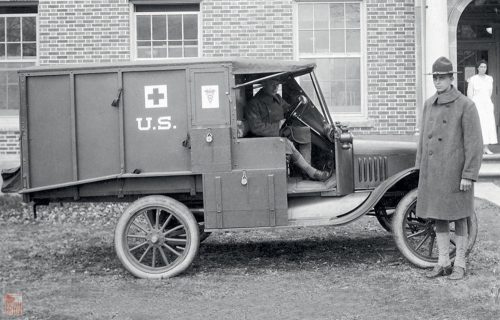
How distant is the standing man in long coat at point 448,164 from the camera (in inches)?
245

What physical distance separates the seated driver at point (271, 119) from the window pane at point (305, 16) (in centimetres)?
559

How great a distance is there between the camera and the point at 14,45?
1252 centimetres

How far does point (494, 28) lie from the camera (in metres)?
15.6

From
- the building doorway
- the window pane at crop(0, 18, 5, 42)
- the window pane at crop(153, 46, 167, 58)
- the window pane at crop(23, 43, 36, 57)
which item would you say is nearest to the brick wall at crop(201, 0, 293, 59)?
the window pane at crop(153, 46, 167, 58)

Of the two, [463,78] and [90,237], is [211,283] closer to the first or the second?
[90,237]

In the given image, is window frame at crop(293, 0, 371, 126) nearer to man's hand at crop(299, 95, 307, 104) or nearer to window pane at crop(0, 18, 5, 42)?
window pane at crop(0, 18, 5, 42)

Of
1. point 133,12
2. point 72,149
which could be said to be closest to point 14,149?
point 133,12

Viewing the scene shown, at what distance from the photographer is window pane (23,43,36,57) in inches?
493

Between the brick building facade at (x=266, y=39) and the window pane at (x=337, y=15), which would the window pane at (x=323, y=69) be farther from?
the window pane at (x=337, y=15)

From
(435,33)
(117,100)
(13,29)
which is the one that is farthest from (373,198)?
(13,29)

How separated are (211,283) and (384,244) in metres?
2.57

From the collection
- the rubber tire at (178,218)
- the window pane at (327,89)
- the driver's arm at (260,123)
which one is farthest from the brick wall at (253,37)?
the rubber tire at (178,218)

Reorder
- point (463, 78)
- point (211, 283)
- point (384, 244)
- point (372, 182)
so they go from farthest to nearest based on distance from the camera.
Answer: point (463, 78)
point (384, 244)
point (372, 182)
point (211, 283)

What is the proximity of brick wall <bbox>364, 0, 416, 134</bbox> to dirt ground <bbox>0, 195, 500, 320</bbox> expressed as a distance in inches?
129
